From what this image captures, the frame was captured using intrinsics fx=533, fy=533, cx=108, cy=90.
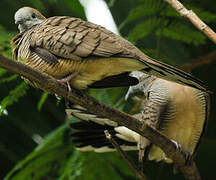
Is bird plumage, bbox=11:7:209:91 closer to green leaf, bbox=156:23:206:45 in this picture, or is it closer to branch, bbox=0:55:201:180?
branch, bbox=0:55:201:180

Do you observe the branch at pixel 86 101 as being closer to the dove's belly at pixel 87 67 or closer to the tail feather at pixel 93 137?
the dove's belly at pixel 87 67

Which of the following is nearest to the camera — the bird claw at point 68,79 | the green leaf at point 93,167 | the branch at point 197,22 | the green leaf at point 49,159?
the branch at point 197,22

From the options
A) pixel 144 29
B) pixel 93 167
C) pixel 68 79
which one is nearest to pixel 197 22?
pixel 68 79

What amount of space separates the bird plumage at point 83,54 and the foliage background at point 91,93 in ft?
1.15

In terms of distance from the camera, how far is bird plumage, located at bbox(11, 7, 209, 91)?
11.1ft

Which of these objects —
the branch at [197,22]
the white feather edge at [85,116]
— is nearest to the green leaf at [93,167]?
the white feather edge at [85,116]

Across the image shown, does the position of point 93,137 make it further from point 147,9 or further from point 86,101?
point 86,101

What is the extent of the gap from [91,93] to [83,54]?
5.63 feet

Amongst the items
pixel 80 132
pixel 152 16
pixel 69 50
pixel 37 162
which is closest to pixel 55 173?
pixel 37 162

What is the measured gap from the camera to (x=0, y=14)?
6.34 m

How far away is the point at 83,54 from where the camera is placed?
11.1ft

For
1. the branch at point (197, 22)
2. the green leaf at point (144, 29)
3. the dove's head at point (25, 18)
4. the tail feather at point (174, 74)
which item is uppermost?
the dove's head at point (25, 18)

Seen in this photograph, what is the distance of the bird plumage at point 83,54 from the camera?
3.38 metres

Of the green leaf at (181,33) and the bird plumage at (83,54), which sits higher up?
the bird plumage at (83,54)
